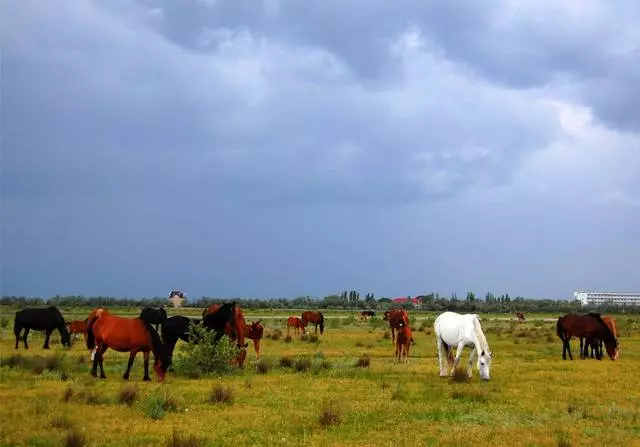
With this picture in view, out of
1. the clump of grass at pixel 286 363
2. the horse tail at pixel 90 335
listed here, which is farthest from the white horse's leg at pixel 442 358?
the horse tail at pixel 90 335

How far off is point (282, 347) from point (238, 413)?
753 inches

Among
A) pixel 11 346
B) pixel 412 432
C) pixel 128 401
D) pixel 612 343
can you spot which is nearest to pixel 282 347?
pixel 11 346

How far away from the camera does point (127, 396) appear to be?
15.2 metres

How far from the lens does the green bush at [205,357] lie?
2111 centimetres

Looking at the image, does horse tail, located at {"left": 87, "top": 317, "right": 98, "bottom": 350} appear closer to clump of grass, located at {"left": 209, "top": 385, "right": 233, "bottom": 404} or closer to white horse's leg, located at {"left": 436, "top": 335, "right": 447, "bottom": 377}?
clump of grass, located at {"left": 209, "top": 385, "right": 233, "bottom": 404}

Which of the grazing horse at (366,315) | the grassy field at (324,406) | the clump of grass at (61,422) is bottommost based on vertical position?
the grassy field at (324,406)

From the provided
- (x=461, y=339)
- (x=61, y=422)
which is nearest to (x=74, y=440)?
(x=61, y=422)

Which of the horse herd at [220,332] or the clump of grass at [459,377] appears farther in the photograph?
the clump of grass at [459,377]

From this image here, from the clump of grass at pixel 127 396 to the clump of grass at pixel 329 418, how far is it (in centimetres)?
479

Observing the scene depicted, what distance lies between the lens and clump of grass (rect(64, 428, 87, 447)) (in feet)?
35.6

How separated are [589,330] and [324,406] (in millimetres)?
18438

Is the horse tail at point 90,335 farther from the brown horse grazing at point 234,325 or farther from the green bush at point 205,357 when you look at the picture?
the brown horse grazing at point 234,325

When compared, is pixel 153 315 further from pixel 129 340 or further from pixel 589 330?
pixel 589 330

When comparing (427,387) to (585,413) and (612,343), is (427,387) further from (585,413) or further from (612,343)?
(612,343)
